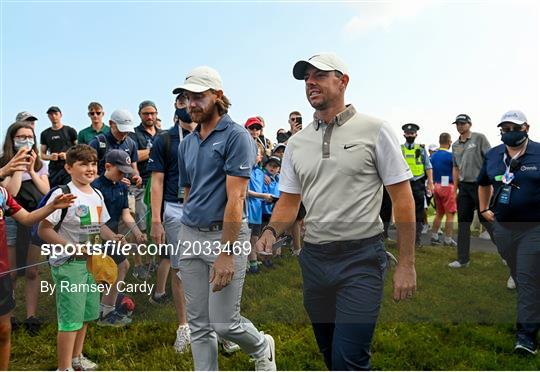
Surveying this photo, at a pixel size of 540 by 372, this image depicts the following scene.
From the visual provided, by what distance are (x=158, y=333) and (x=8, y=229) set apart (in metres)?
1.94

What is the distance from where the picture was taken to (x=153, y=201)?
4.34 metres

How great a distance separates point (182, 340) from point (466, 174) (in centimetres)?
552

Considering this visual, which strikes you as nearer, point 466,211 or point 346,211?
point 346,211

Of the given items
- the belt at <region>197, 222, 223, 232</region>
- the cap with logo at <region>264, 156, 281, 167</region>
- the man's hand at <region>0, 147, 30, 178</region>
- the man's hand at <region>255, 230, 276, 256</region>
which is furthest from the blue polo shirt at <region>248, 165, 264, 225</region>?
the man's hand at <region>255, 230, 276, 256</region>

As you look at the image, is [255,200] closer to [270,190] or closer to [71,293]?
[270,190]

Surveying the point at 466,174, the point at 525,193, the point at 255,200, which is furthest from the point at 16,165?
the point at 466,174

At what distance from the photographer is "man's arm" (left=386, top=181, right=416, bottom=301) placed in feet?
9.29

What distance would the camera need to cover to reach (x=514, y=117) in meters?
5.12

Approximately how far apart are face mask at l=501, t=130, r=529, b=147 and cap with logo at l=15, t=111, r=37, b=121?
542 centimetres

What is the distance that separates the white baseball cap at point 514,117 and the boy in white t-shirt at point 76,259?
412 centimetres

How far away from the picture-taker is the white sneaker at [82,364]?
13.9 feet

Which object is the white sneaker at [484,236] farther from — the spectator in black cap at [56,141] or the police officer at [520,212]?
the spectator in black cap at [56,141]

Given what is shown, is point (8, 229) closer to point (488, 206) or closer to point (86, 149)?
point (86, 149)

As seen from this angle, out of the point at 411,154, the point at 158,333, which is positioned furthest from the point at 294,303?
the point at 411,154
